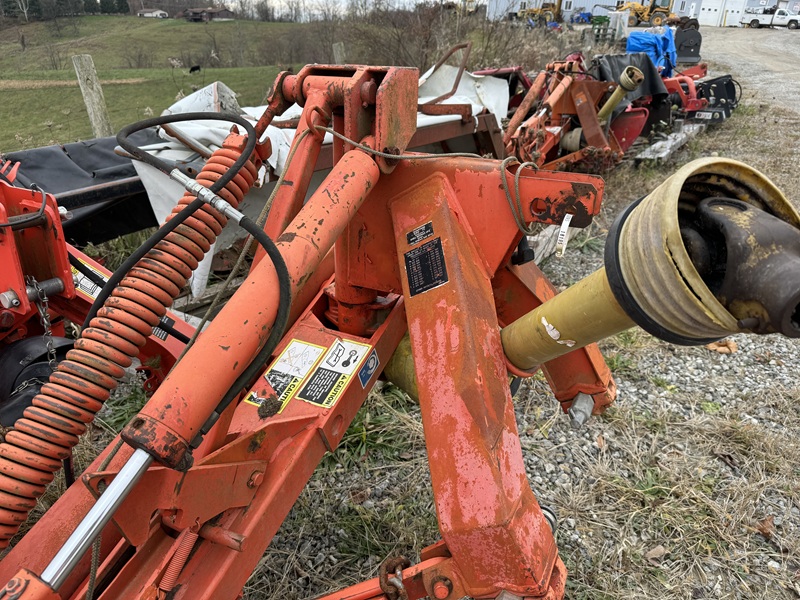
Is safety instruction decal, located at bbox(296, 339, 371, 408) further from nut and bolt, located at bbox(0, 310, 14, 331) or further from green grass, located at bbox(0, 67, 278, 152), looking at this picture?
green grass, located at bbox(0, 67, 278, 152)

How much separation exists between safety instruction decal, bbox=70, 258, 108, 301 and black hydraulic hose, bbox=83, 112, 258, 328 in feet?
3.58

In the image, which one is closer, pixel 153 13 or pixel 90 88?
pixel 90 88

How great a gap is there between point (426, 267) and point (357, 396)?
1.65 feet

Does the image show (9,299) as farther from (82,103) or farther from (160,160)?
(82,103)

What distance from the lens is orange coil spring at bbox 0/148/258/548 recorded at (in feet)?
4.07

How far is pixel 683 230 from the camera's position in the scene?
1162 millimetres

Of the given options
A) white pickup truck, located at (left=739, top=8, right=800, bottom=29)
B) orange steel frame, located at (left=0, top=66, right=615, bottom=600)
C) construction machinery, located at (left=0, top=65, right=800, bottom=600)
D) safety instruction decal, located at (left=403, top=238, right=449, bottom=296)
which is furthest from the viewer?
white pickup truck, located at (left=739, top=8, right=800, bottom=29)

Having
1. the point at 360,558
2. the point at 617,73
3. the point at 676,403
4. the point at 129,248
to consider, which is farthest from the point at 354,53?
the point at 360,558

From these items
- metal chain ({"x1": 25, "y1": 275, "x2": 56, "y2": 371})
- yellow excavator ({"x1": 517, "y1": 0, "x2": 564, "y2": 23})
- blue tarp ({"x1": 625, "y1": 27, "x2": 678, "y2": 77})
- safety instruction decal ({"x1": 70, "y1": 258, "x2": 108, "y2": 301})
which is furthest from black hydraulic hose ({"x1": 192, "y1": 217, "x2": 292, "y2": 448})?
yellow excavator ({"x1": 517, "y1": 0, "x2": 564, "y2": 23})

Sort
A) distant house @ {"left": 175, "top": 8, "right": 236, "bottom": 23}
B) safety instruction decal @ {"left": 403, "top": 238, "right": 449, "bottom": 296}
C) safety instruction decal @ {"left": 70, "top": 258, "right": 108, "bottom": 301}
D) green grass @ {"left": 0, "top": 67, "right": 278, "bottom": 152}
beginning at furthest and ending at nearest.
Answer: distant house @ {"left": 175, "top": 8, "right": 236, "bottom": 23}, green grass @ {"left": 0, "top": 67, "right": 278, "bottom": 152}, safety instruction decal @ {"left": 70, "top": 258, "right": 108, "bottom": 301}, safety instruction decal @ {"left": 403, "top": 238, "right": 449, "bottom": 296}

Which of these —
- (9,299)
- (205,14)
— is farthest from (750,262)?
(205,14)

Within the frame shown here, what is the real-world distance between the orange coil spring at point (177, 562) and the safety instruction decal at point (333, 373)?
1.66 feet

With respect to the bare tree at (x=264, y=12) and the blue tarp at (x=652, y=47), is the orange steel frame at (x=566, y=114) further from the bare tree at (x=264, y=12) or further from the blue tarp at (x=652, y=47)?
the bare tree at (x=264, y=12)

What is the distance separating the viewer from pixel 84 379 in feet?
4.28
